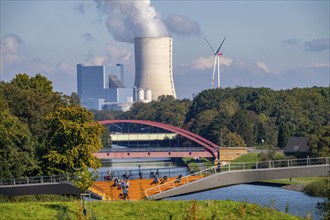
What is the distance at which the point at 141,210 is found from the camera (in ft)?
121

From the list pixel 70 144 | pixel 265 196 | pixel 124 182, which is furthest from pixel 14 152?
pixel 265 196

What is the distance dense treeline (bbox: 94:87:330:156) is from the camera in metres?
134

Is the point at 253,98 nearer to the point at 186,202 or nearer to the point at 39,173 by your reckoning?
the point at 39,173

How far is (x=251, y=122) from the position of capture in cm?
13888

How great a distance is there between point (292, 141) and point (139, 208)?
77.2 metres

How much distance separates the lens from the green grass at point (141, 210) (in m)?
35.9

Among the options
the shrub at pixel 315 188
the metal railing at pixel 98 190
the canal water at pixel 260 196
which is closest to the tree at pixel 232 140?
the canal water at pixel 260 196

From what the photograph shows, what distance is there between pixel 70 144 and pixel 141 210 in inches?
1008

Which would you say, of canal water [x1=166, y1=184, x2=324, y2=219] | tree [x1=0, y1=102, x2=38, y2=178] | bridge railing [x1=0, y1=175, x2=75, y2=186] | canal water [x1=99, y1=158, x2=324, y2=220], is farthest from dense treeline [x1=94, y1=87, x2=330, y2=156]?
bridge railing [x1=0, y1=175, x2=75, y2=186]

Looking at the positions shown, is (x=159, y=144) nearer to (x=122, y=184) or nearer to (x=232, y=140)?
(x=232, y=140)

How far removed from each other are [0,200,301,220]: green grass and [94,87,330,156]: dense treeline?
79.0 m

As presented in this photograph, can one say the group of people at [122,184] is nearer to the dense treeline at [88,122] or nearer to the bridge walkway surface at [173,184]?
the bridge walkway surface at [173,184]

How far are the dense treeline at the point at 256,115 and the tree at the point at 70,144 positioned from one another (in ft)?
185

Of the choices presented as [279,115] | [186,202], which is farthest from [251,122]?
[186,202]
